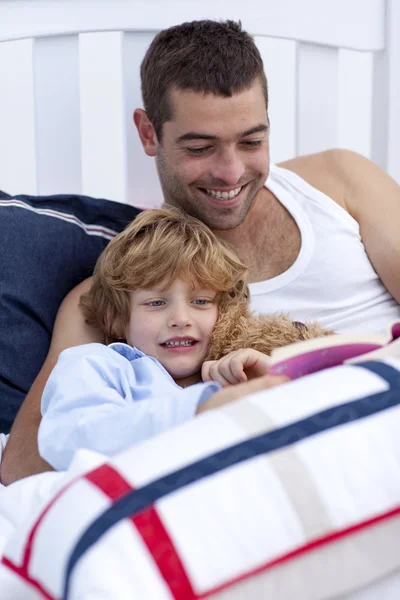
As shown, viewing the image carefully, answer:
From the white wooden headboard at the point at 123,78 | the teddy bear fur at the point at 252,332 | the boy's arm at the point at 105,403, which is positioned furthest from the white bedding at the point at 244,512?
the white wooden headboard at the point at 123,78

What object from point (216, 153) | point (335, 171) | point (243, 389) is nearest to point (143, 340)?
point (243, 389)

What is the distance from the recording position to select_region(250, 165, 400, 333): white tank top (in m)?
1.74

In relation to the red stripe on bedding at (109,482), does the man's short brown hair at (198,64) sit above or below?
above

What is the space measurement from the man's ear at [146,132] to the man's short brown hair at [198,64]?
0.04 meters

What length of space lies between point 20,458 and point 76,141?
3.42 feet

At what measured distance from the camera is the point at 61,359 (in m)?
1.33

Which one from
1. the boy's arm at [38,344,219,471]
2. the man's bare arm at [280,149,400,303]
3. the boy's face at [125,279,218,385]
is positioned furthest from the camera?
the man's bare arm at [280,149,400,303]

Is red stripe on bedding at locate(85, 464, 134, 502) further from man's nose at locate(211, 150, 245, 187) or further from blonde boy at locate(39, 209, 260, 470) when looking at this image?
man's nose at locate(211, 150, 245, 187)

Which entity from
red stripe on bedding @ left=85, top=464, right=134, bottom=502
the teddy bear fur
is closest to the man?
the teddy bear fur

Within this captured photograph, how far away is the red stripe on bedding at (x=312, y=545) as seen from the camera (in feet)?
2.38

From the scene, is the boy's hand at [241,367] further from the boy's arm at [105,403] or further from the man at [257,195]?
the man at [257,195]

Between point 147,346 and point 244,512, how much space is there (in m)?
0.67

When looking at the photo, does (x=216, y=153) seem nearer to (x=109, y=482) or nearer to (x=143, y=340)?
(x=143, y=340)

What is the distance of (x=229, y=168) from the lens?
67.1 inches
